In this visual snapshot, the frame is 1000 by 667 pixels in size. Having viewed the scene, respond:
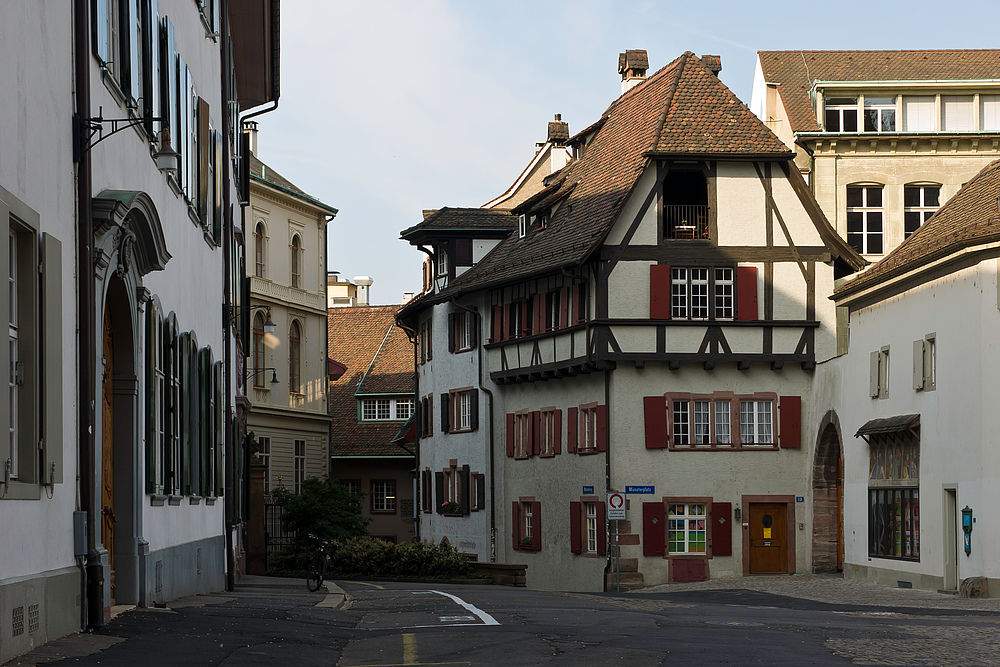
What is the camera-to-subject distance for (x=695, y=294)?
124 ft

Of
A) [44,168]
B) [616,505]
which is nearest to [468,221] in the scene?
[616,505]

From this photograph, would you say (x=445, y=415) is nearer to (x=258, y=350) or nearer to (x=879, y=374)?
(x=258, y=350)

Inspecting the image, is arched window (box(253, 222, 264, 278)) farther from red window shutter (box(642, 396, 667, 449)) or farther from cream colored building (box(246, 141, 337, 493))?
red window shutter (box(642, 396, 667, 449))

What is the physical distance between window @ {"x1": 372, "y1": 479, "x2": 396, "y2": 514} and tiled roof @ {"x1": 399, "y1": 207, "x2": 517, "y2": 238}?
16.1 m

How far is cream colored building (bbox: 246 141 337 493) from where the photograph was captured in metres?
51.3

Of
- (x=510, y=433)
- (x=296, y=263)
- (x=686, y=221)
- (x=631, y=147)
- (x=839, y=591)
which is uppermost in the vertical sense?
(x=631, y=147)

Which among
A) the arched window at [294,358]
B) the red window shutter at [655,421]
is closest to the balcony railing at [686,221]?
the red window shutter at [655,421]

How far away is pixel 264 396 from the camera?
5191cm

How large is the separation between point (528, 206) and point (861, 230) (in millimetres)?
10059

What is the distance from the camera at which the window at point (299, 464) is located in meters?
54.8

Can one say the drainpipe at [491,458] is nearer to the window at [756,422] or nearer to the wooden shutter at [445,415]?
the wooden shutter at [445,415]

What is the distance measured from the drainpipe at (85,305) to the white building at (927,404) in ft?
60.2

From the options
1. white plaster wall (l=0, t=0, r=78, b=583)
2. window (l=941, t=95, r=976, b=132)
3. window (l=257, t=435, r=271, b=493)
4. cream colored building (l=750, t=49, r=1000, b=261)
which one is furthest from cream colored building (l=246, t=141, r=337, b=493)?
white plaster wall (l=0, t=0, r=78, b=583)

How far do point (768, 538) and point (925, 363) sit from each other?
10111 millimetres
